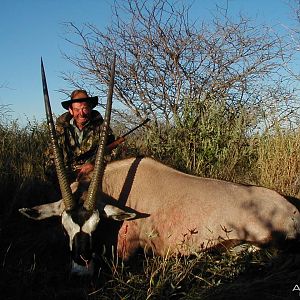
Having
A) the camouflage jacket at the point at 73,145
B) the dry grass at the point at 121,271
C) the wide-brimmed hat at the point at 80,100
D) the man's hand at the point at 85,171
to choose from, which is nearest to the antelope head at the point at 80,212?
the dry grass at the point at 121,271

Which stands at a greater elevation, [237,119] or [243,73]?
[243,73]

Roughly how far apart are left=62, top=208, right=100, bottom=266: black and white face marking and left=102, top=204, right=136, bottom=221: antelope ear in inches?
6.7

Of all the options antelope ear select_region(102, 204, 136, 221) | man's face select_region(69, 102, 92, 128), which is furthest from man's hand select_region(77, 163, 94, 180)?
man's face select_region(69, 102, 92, 128)

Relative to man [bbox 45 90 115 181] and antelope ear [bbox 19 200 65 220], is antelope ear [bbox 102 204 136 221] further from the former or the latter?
man [bbox 45 90 115 181]

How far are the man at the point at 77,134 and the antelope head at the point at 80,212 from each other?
1.17 metres

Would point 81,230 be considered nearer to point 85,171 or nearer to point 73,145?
point 85,171

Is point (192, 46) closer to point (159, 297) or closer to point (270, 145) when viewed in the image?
point (270, 145)

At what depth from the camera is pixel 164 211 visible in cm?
366

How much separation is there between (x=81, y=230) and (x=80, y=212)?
0.49 feet

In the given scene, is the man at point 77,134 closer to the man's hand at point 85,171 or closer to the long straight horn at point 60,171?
the man's hand at point 85,171

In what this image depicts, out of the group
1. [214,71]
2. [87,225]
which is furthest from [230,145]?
[87,225]

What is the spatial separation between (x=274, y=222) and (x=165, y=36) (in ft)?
15.9

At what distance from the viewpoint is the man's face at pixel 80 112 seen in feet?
16.0

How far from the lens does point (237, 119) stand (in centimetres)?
623
